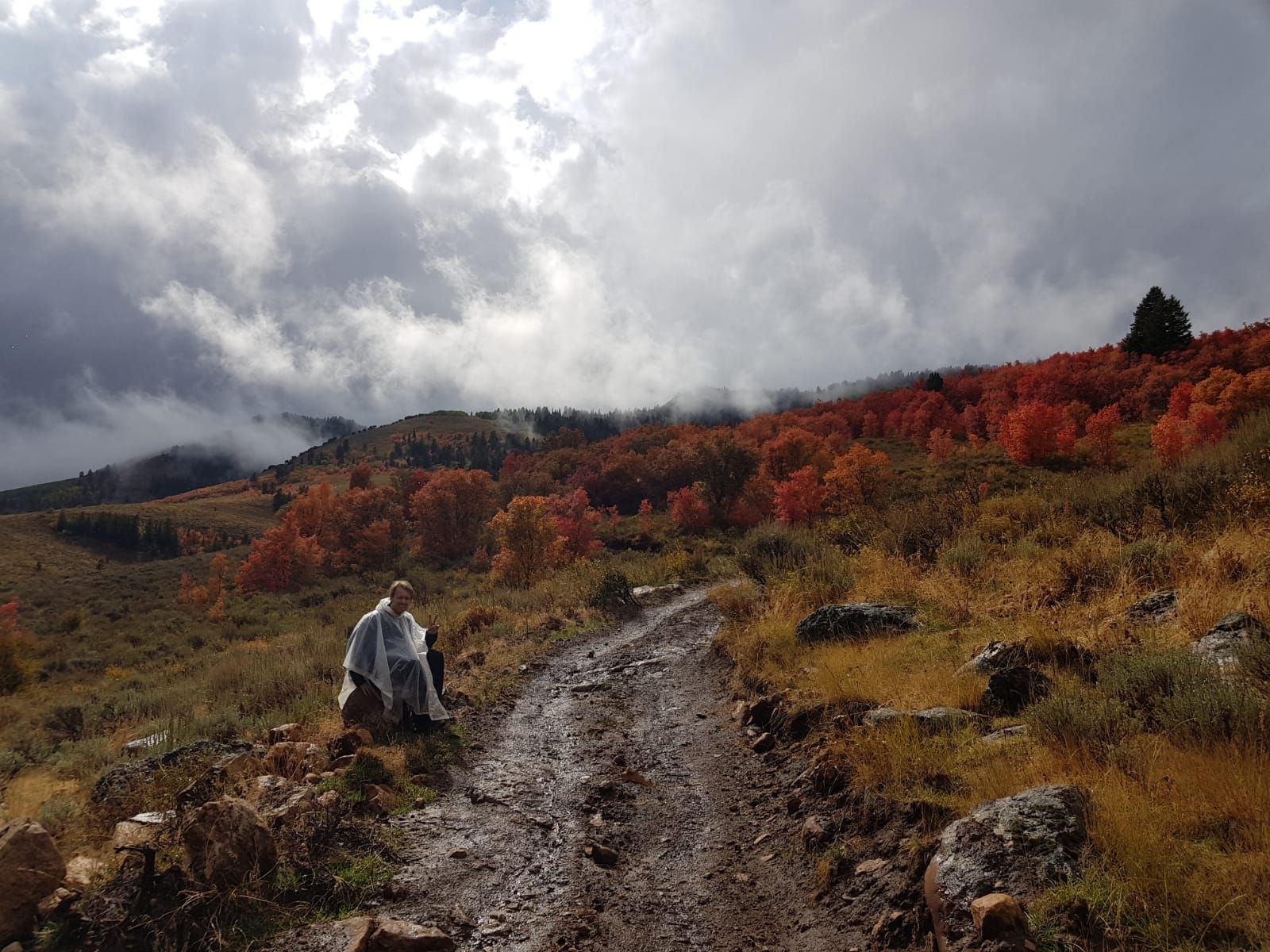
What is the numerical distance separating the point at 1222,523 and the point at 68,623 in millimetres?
66162

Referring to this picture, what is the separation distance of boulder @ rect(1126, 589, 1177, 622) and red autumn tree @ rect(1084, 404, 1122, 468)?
4932cm

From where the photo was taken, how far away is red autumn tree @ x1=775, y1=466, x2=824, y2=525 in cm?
4388

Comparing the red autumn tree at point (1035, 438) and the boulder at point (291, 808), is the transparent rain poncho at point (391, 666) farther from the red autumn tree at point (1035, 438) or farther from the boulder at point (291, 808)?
the red autumn tree at point (1035, 438)

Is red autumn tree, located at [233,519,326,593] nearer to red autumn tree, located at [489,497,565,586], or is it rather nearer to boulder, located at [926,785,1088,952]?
red autumn tree, located at [489,497,565,586]

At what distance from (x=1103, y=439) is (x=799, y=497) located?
88.0ft

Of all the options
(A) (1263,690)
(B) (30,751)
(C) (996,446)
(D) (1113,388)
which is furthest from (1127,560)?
(D) (1113,388)

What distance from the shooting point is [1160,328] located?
238 ft

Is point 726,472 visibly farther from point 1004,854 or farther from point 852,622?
point 1004,854

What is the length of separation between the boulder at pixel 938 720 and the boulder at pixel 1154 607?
2524 millimetres

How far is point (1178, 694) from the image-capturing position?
4434 millimetres

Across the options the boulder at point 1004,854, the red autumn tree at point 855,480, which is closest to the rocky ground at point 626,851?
the boulder at point 1004,854

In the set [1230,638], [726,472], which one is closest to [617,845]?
[1230,638]

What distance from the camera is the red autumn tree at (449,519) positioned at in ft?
213

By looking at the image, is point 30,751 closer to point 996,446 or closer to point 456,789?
point 456,789
